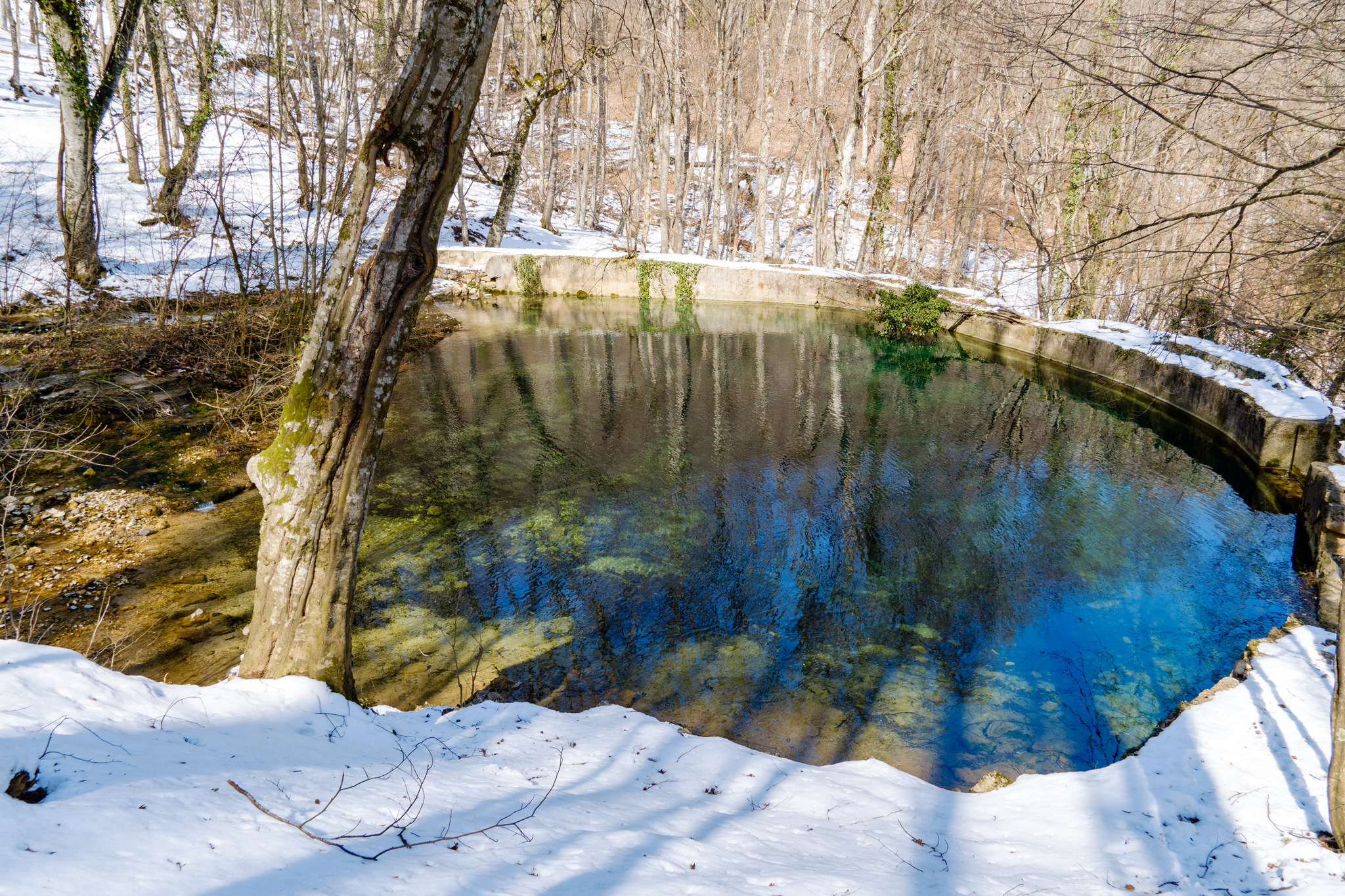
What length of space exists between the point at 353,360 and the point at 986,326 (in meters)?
17.3

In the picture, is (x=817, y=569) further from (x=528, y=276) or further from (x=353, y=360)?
(x=528, y=276)

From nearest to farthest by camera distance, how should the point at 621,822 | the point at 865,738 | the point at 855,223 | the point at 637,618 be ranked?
the point at 621,822
the point at 865,738
the point at 637,618
the point at 855,223

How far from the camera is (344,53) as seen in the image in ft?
57.8

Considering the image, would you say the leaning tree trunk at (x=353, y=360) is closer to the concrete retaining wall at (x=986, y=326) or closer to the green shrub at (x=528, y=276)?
the concrete retaining wall at (x=986, y=326)

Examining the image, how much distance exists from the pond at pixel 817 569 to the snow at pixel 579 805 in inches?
35.5

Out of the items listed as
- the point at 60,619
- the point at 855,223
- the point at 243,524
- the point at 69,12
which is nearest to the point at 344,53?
the point at 69,12

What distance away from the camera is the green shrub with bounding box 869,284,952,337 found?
17.7 m

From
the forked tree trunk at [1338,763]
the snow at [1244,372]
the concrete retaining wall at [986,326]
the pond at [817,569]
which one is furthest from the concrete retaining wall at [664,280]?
the forked tree trunk at [1338,763]

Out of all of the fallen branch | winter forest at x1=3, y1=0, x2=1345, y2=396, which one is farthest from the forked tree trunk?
the fallen branch

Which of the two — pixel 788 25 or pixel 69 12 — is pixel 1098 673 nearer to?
pixel 69 12

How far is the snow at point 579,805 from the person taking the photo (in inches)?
77.6

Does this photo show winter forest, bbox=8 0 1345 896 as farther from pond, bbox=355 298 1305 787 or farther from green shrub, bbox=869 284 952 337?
green shrub, bbox=869 284 952 337

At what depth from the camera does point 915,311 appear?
1772 cm

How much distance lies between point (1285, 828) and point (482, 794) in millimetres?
3392
